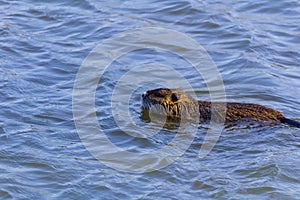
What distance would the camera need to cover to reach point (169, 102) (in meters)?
8.76

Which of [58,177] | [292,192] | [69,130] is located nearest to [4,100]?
[69,130]

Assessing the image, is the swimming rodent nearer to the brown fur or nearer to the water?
the brown fur

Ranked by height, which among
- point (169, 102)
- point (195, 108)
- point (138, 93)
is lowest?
point (195, 108)

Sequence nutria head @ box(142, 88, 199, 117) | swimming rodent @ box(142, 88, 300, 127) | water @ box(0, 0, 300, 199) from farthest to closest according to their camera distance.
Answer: nutria head @ box(142, 88, 199, 117) → swimming rodent @ box(142, 88, 300, 127) → water @ box(0, 0, 300, 199)

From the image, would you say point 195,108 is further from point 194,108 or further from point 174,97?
point 174,97

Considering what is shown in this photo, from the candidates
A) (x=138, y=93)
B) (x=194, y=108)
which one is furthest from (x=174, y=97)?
(x=138, y=93)

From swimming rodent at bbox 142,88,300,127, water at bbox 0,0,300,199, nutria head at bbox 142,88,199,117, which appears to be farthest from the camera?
nutria head at bbox 142,88,199,117

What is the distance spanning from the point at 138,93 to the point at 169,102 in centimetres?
79

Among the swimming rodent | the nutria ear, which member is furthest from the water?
the nutria ear

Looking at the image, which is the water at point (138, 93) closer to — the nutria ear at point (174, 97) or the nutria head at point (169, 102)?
the nutria head at point (169, 102)

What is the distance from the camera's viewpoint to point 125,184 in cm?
689

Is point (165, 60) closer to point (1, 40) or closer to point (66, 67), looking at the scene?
point (66, 67)

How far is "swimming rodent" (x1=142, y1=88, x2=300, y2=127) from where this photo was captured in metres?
8.28

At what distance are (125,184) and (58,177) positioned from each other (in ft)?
2.14
